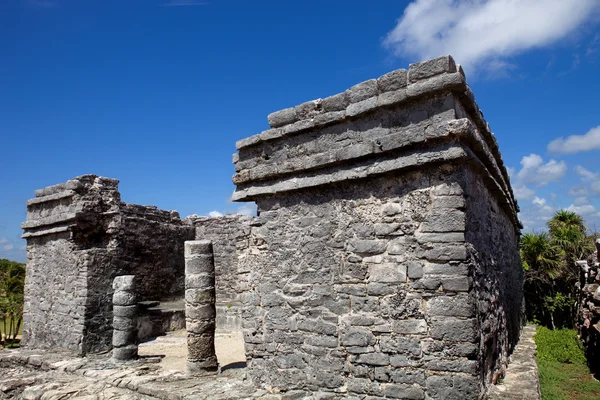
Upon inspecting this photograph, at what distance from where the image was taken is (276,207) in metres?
5.59

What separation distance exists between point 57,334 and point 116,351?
2587 millimetres

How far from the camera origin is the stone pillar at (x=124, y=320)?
860cm

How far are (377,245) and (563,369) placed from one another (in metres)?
6.48

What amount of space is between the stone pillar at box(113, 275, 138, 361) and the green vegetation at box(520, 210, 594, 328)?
12.1 m

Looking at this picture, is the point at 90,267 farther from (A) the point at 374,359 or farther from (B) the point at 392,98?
(B) the point at 392,98

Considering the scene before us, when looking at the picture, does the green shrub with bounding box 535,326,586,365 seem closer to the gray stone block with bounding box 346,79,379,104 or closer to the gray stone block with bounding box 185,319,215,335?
the gray stone block with bounding box 185,319,215,335

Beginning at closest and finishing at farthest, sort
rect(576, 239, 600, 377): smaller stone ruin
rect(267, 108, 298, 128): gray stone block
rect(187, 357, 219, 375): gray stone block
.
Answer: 1. rect(267, 108, 298, 128): gray stone block
2. rect(187, 357, 219, 375): gray stone block
3. rect(576, 239, 600, 377): smaller stone ruin

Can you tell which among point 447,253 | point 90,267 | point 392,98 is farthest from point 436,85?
point 90,267

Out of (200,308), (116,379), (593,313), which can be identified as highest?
(200,308)

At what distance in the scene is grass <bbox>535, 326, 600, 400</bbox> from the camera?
698cm

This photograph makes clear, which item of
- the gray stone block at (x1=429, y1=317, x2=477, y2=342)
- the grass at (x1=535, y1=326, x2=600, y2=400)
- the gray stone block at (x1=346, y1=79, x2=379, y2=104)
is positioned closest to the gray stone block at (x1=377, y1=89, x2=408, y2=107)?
the gray stone block at (x1=346, y1=79, x2=379, y2=104)

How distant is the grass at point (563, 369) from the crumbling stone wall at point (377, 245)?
211cm

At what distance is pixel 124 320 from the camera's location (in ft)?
29.0

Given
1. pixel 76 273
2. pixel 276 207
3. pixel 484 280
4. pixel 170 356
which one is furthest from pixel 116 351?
pixel 484 280
